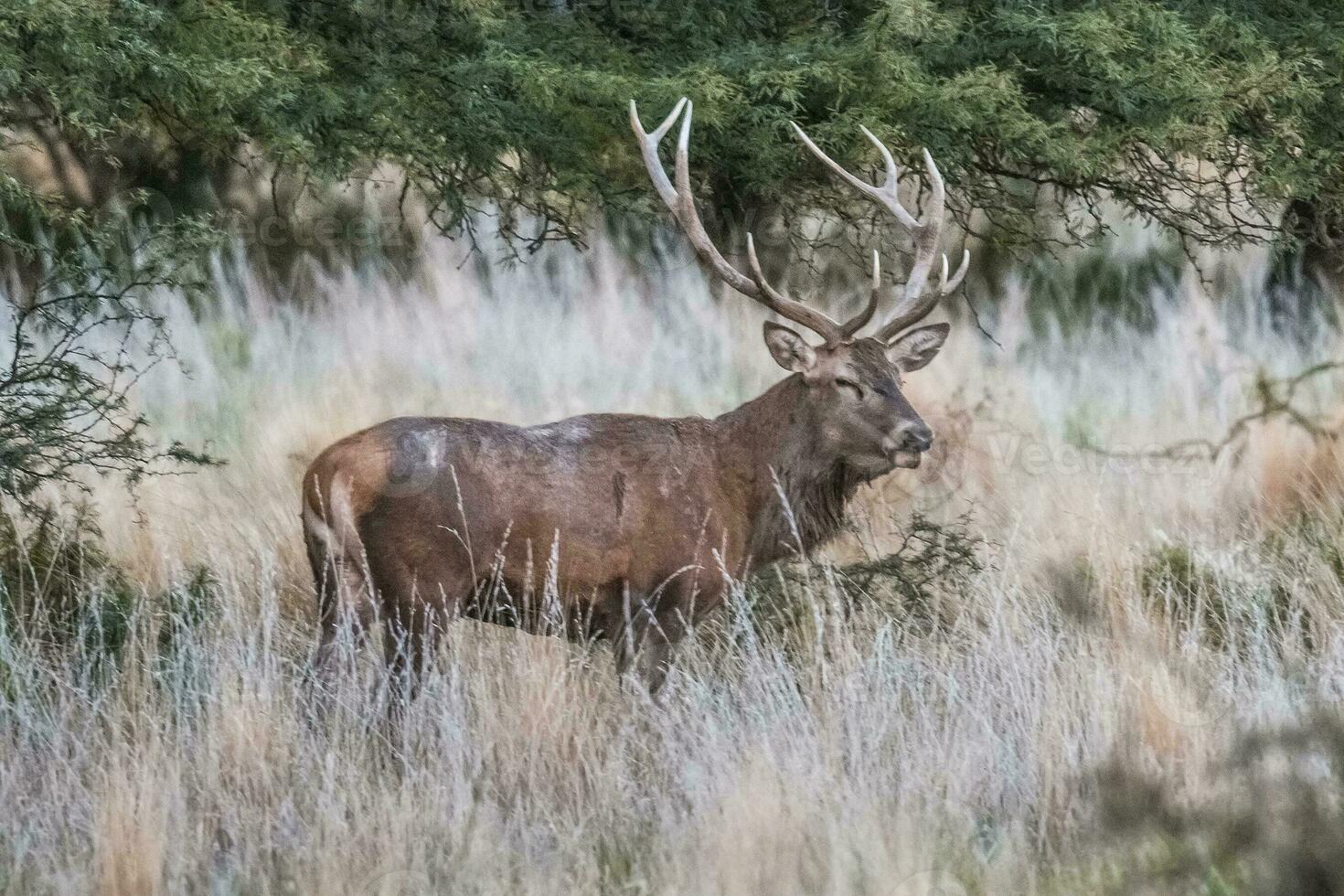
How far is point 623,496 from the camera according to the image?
6652mm

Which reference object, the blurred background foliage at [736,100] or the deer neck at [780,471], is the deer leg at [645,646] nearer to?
the deer neck at [780,471]

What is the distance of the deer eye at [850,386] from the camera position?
274 inches

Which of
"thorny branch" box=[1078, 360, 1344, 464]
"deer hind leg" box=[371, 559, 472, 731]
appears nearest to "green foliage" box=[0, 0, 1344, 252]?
"thorny branch" box=[1078, 360, 1344, 464]

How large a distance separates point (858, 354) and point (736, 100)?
2.73m

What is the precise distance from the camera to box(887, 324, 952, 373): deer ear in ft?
23.9

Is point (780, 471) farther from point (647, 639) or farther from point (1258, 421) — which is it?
point (1258, 421)

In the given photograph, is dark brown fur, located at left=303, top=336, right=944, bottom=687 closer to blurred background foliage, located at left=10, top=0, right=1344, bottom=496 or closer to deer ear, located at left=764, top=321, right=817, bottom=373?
deer ear, located at left=764, top=321, right=817, bottom=373

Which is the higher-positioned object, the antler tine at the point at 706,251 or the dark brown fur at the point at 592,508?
the antler tine at the point at 706,251

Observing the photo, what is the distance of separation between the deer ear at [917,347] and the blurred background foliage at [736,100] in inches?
85.4

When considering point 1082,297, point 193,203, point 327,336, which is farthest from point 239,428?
point 1082,297

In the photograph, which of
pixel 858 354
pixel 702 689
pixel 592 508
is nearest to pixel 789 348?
pixel 858 354

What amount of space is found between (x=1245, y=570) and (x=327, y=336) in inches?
202

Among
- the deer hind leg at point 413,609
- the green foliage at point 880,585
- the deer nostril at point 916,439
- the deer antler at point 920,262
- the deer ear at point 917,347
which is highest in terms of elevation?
the deer antler at point 920,262

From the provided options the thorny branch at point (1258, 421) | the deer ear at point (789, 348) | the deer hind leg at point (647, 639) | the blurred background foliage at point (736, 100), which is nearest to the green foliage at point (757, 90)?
the blurred background foliage at point (736, 100)
